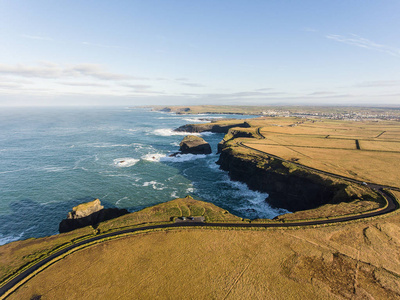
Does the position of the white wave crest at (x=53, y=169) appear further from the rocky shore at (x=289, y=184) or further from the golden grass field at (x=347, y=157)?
the golden grass field at (x=347, y=157)

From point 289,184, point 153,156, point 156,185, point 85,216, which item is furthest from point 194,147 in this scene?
point 85,216

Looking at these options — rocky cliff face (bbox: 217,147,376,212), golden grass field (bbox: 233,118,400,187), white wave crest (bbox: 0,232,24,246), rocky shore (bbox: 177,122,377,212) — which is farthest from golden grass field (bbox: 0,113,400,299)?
golden grass field (bbox: 233,118,400,187)

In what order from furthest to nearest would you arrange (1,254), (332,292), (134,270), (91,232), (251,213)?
(251,213), (91,232), (1,254), (134,270), (332,292)

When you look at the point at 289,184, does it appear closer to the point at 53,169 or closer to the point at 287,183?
the point at 287,183

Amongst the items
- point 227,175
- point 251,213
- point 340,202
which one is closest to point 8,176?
point 227,175

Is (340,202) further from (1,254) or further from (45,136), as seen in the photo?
(45,136)

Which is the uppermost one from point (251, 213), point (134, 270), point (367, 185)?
point (367, 185)
